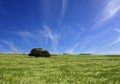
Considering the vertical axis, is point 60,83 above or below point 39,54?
below

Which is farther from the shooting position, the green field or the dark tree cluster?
the dark tree cluster

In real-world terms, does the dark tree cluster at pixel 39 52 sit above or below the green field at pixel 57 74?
above

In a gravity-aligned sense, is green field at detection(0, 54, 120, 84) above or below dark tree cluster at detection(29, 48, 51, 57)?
below

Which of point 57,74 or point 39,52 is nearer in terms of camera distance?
point 57,74

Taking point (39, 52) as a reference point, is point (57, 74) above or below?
below

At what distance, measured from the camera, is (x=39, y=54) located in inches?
2916

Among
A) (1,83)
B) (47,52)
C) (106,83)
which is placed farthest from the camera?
(47,52)

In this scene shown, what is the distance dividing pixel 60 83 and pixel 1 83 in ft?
10.7

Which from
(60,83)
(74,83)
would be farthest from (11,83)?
(74,83)

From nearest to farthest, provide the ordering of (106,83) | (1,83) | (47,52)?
(1,83) → (106,83) → (47,52)

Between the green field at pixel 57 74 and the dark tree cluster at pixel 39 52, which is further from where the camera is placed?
the dark tree cluster at pixel 39 52

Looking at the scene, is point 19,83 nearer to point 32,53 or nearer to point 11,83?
point 11,83

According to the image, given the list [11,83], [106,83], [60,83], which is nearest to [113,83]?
[106,83]

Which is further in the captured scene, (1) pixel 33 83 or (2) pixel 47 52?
(2) pixel 47 52
